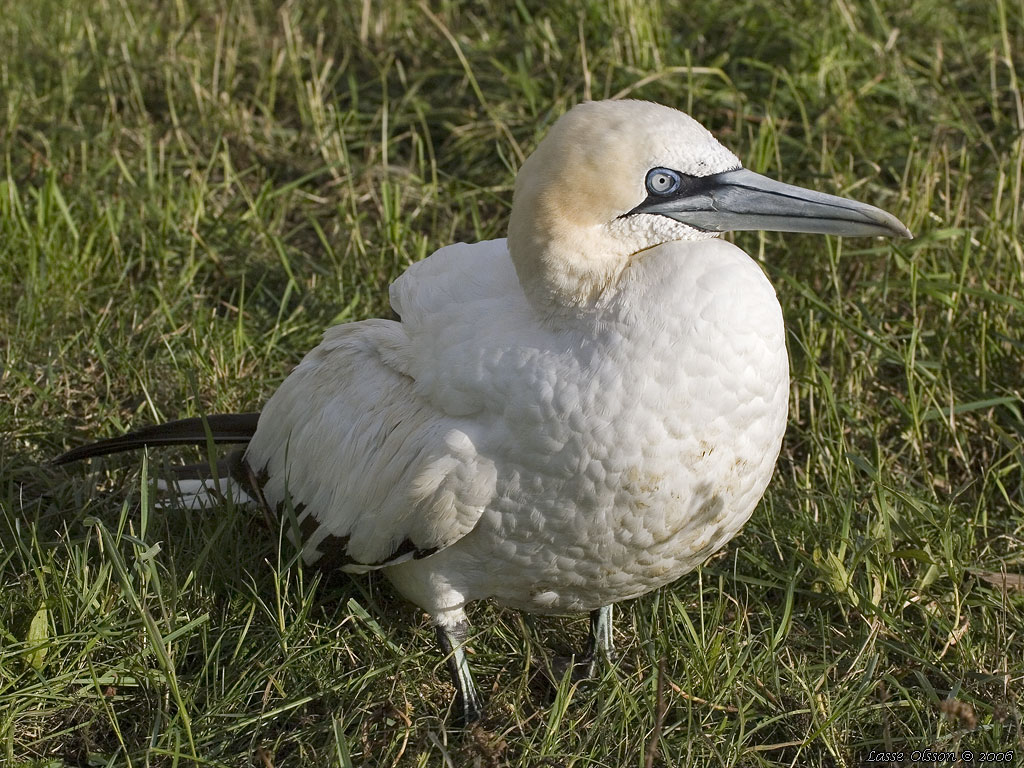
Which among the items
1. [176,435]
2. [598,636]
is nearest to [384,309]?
[176,435]

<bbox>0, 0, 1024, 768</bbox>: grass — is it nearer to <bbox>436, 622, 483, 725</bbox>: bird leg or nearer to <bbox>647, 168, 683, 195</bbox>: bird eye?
<bbox>436, 622, 483, 725</bbox>: bird leg

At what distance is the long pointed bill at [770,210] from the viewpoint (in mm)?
3385

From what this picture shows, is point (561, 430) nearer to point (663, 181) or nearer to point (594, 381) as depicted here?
point (594, 381)

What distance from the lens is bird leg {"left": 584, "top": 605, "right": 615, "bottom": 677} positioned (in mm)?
4043

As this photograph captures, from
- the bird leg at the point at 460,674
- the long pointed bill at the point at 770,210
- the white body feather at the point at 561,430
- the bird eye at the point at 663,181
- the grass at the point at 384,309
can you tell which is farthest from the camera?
the bird leg at the point at 460,674

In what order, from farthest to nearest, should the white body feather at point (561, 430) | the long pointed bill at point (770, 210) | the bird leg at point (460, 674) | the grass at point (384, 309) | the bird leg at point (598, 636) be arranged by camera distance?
the bird leg at point (598, 636), the bird leg at point (460, 674), the grass at point (384, 309), the long pointed bill at point (770, 210), the white body feather at point (561, 430)

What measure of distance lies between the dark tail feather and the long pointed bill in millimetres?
1787

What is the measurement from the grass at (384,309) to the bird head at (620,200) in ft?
3.68

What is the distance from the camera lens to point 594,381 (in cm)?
317

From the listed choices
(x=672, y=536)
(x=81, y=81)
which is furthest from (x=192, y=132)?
(x=672, y=536)

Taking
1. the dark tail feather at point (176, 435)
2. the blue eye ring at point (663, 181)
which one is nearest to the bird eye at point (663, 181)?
the blue eye ring at point (663, 181)

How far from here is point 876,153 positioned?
5.72 meters

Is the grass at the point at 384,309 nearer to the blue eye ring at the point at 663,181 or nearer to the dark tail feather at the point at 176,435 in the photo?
the dark tail feather at the point at 176,435

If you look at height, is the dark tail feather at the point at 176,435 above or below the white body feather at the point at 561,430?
below
